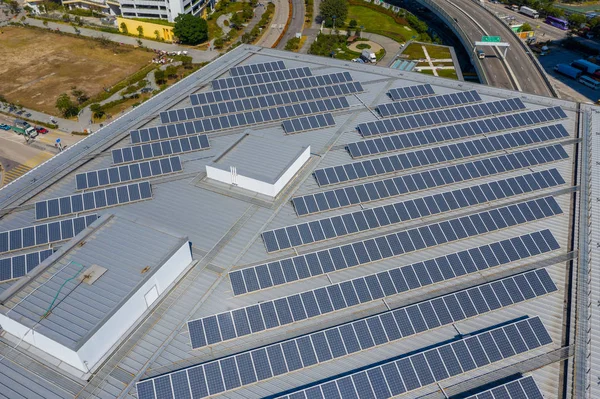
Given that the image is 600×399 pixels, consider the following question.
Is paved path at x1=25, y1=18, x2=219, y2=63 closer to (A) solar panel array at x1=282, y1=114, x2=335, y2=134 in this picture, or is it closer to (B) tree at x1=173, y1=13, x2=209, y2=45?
(B) tree at x1=173, y1=13, x2=209, y2=45

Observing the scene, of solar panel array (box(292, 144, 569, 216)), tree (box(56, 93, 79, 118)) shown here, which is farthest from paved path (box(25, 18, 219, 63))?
solar panel array (box(292, 144, 569, 216))

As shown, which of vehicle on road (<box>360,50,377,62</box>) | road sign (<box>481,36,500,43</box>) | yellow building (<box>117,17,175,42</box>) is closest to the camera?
road sign (<box>481,36,500,43</box>)

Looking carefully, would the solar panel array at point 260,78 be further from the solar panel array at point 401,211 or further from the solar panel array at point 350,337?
the solar panel array at point 350,337

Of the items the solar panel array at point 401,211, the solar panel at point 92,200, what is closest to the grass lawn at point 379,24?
the solar panel array at point 401,211

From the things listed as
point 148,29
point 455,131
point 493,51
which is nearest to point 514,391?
point 455,131

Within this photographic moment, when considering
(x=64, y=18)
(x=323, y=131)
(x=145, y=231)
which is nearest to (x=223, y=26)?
(x=64, y=18)

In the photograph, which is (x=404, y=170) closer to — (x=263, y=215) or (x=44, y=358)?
(x=263, y=215)
